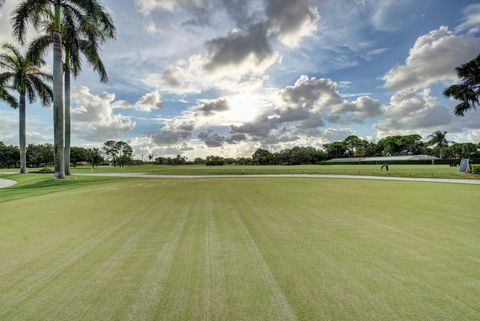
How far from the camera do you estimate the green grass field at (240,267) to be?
2.66m

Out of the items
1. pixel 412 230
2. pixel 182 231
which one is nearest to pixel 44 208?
pixel 182 231

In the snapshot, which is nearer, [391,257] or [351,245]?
[391,257]

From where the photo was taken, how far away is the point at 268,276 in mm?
3393

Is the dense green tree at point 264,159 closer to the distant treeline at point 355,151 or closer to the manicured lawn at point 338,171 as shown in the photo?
the distant treeline at point 355,151

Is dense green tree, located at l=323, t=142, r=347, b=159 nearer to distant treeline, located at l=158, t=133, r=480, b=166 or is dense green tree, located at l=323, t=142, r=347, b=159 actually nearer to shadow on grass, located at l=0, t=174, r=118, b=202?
distant treeline, located at l=158, t=133, r=480, b=166

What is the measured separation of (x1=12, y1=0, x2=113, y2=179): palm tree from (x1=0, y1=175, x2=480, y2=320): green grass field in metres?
13.3

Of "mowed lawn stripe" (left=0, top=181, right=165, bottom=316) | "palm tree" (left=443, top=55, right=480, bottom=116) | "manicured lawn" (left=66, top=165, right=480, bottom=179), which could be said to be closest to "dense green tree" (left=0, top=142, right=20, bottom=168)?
"manicured lawn" (left=66, top=165, right=480, bottom=179)

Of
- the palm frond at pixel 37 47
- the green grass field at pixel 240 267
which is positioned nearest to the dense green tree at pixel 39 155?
the palm frond at pixel 37 47

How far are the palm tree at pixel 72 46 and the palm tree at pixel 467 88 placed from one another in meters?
37.5

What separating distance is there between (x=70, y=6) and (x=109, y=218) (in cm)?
2109

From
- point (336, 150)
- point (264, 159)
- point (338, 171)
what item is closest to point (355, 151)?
point (336, 150)

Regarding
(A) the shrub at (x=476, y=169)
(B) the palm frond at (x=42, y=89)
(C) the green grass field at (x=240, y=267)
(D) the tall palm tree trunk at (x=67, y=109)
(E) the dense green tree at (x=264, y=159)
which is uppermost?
(B) the palm frond at (x=42, y=89)

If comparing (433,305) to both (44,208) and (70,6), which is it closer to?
(44,208)

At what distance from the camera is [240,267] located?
3.70 metres
